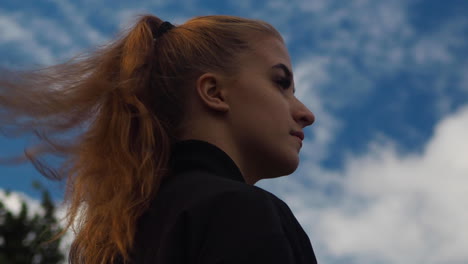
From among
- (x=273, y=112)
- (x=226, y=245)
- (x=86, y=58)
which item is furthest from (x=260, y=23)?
(x=226, y=245)

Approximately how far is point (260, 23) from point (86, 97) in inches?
36.8

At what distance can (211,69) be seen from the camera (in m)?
2.67

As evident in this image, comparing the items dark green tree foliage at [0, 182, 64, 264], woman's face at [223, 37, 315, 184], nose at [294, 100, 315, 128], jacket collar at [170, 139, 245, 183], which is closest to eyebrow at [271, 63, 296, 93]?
woman's face at [223, 37, 315, 184]

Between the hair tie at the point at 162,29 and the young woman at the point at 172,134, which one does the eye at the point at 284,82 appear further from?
the hair tie at the point at 162,29

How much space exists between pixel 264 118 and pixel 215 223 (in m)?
0.73

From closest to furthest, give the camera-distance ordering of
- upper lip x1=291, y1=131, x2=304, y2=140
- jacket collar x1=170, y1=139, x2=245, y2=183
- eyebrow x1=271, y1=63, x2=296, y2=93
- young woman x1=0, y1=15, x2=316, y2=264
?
young woman x1=0, y1=15, x2=316, y2=264 < jacket collar x1=170, y1=139, x2=245, y2=183 < upper lip x1=291, y1=131, x2=304, y2=140 < eyebrow x1=271, y1=63, x2=296, y2=93

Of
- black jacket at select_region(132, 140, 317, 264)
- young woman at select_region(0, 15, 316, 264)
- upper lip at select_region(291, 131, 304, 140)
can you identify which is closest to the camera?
black jacket at select_region(132, 140, 317, 264)

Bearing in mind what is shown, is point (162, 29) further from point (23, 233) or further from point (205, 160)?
point (23, 233)

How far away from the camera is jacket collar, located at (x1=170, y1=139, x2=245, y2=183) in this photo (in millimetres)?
2314

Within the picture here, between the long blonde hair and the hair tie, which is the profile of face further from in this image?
the hair tie

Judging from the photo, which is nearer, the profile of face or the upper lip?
the profile of face

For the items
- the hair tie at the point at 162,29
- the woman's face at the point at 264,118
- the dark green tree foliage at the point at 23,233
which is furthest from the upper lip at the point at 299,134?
the dark green tree foliage at the point at 23,233

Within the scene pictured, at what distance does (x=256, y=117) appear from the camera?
8.18ft

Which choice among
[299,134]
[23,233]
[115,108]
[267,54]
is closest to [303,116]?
[299,134]
